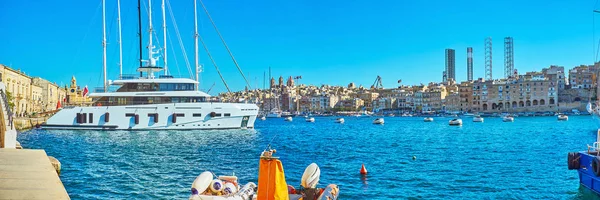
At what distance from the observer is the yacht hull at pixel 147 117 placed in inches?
2098

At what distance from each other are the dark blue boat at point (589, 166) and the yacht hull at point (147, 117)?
39825 mm

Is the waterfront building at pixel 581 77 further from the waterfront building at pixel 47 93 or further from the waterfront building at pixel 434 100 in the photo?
the waterfront building at pixel 47 93

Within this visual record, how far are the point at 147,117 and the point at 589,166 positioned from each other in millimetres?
44594

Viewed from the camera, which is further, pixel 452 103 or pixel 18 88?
pixel 452 103

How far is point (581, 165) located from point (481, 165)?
9.66 metres

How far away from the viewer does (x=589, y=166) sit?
17516mm

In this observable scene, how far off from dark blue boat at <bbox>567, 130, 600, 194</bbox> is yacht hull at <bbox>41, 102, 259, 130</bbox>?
1568 inches

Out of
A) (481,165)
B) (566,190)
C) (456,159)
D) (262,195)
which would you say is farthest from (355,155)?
(262,195)

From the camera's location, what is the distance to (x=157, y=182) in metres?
20.6

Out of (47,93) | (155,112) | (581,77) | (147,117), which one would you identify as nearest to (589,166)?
(155,112)

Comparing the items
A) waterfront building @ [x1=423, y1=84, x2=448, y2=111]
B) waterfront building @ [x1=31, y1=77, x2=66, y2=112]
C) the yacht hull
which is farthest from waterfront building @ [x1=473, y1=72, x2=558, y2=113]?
the yacht hull

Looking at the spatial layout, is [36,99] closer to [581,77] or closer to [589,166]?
[589,166]

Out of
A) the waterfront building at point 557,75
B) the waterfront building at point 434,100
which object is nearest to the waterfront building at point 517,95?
the waterfront building at point 557,75

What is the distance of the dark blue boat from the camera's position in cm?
1666
